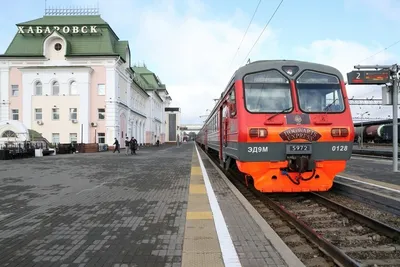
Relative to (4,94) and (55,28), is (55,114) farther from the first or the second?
(55,28)

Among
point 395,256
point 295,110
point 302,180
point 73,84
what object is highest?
point 73,84

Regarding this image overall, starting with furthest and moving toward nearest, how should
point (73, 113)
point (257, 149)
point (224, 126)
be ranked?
point (73, 113), point (224, 126), point (257, 149)

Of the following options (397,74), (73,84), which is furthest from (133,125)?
(397,74)

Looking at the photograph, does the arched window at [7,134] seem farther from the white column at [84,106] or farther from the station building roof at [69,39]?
the station building roof at [69,39]

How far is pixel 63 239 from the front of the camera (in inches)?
191

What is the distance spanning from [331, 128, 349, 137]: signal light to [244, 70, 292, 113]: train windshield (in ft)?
3.85

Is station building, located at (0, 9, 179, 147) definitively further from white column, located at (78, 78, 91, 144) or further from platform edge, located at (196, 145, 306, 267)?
platform edge, located at (196, 145, 306, 267)

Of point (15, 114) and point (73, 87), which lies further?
point (15, 114)

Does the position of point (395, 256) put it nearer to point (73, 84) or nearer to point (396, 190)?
point (396, 190)

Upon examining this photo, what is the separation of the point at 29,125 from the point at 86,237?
128ft

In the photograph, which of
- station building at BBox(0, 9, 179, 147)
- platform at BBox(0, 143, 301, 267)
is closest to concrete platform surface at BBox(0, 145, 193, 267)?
platform at BBox(0, 143, 301, 267)

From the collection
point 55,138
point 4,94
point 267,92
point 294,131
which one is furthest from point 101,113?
point 294,131

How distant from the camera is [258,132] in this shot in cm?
777

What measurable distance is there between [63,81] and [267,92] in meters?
35.9
